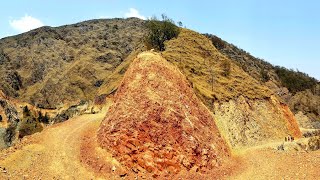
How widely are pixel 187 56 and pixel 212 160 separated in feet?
55.8

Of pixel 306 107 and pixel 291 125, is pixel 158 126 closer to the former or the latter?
pixel 291 125

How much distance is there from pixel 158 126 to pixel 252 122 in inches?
Answer: 531

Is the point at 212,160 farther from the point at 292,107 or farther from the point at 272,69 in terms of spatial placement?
the point at 272,69

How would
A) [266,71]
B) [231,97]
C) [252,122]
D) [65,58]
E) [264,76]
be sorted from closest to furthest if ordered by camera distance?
[252,122]
[231,97]
[264,76]
[266,71]
[65,58]

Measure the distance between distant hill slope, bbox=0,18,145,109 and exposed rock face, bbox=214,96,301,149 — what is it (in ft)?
147

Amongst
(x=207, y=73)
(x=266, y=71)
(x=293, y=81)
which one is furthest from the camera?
(x=293, y=81)

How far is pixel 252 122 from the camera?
37219mm

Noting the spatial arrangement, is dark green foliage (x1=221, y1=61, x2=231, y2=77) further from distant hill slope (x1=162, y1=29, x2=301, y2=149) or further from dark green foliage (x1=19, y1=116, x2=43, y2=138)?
dark green foliage (x1=19, y1=116, x2=43, y2=138)

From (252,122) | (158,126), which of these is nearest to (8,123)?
(252,122)

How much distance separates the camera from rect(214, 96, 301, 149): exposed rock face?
112ft

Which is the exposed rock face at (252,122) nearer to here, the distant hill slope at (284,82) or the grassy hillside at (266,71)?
the distant hill slope at (284,82)

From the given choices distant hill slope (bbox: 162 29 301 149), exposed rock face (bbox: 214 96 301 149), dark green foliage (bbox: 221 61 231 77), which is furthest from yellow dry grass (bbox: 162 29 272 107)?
exposed rock face (bbox: 214 96 301 149)

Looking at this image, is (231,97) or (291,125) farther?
(291,125)

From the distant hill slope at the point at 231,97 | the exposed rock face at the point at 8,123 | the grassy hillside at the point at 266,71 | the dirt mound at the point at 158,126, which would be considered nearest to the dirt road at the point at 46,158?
the dirt mound at the point at 158,126
